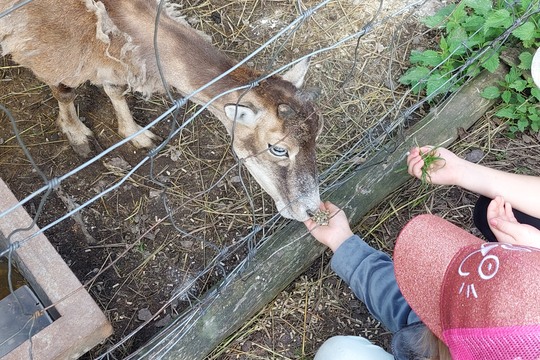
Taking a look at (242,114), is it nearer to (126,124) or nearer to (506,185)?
(126,124)

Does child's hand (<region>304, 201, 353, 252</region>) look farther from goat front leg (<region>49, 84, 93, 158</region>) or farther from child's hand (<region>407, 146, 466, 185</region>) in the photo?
goat front leg (<region>49, 84, 93, 158</region>)

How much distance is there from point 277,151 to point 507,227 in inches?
43.4

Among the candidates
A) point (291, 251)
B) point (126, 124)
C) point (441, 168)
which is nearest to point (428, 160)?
point (441, 168)

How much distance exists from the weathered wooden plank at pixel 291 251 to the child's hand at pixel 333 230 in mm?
200

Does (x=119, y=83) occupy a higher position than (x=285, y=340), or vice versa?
(x=119, y=83)

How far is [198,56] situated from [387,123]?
1540mm

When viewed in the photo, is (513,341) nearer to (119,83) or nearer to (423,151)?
(423,151)

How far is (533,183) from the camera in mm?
2764

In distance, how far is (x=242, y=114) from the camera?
275 cm

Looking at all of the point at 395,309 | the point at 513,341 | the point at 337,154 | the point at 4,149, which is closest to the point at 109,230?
the point at 4,149

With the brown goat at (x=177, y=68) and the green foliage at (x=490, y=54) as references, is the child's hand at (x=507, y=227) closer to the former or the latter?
the brown goat at (x=177, y=68)

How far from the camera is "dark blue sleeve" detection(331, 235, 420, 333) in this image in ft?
8.74

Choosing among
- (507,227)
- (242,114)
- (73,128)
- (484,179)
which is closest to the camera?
(507,227)

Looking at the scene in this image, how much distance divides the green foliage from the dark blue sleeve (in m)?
1.27
